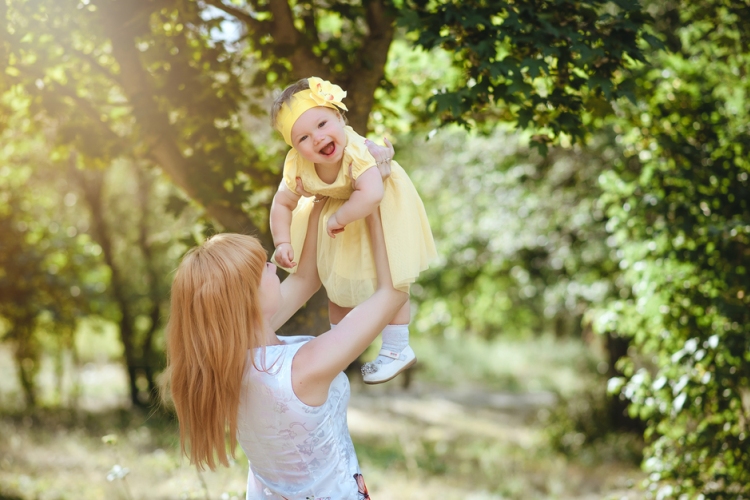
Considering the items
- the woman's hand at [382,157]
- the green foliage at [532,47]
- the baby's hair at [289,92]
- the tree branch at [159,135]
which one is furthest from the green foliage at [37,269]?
the woman's hand at [382,157]

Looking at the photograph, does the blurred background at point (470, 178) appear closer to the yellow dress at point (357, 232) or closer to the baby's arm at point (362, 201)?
the yellow dress at point (357, 232)

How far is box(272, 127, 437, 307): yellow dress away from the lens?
1.85m

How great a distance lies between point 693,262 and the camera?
389 cm

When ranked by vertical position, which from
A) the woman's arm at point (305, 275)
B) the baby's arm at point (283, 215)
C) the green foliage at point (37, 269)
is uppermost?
the baby's arm at point (283, 215)

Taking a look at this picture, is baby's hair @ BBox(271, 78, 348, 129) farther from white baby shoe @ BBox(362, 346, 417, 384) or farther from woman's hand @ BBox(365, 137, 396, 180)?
white baby shoe @ BBox(362, 346, 417, 384)

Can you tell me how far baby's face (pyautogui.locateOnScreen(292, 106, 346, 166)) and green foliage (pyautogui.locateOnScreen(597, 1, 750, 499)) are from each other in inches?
104

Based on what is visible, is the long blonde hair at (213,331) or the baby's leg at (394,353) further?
the baby's leg at (394,353)

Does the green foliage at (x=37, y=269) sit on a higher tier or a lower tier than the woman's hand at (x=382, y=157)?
lower

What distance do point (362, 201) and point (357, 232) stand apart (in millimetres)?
252

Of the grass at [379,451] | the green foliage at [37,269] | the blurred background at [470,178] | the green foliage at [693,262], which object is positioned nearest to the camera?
the blurred background at [470,178]

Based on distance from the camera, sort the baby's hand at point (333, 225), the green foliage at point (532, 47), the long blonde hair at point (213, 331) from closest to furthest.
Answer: the long blonde hair at point (213, 331) < the baby's hand at point (333, 225) < the green foliage at point (532, 47)

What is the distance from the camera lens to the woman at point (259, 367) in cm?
172

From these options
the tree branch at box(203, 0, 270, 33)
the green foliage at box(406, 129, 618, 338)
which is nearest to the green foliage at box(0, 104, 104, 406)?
the green foliage at box(406, 129, 618, 338)

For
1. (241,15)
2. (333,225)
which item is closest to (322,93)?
(333,225)
